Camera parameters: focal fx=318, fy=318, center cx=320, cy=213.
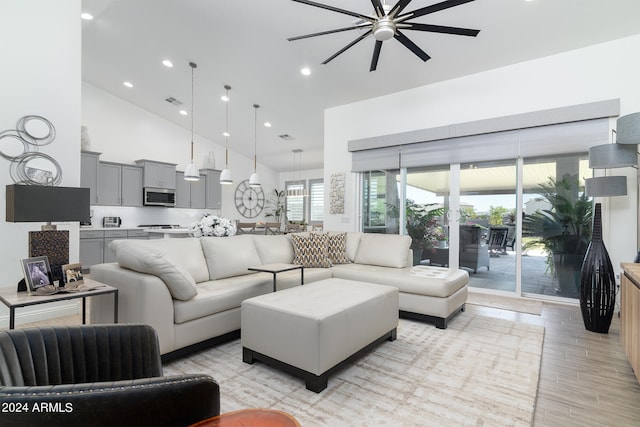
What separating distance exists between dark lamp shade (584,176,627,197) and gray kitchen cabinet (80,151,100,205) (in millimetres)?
7872

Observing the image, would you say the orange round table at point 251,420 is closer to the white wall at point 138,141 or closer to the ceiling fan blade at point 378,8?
the ceiling fan blade at point 378,8

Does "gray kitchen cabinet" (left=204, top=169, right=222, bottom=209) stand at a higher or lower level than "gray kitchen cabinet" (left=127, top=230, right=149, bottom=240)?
higher

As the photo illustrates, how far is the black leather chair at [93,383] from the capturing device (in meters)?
0.72

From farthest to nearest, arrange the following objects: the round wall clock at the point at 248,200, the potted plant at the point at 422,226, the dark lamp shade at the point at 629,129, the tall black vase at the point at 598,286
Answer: the round wall clock at the point at 248,200 < the potted plant at the point at 422,226 < the tall black vase at the point at 598,286 < the dark lamp shade at the point at 629,129

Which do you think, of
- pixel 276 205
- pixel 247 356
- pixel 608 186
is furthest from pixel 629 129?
pixel 276 205

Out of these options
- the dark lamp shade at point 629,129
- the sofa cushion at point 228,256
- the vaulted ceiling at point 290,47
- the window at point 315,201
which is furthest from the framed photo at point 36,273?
the window at point 315,201

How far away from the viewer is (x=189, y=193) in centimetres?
808

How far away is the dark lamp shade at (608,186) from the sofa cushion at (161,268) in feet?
12.9

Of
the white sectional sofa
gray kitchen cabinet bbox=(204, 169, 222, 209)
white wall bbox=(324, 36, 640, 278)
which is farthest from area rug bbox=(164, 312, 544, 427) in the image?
gray kitchen cabinet bbox=(204, 169, 222, 209)

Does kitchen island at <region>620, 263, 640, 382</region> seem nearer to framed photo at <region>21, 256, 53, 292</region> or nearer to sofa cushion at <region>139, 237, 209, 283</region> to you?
sofa cushion at <region>139, 237, 209, 283</region>

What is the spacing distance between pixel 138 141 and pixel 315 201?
5151mm

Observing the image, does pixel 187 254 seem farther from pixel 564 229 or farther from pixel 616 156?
pixel 564 229

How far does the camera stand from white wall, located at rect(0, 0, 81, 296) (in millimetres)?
3129

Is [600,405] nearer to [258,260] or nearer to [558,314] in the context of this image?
[558,314]
